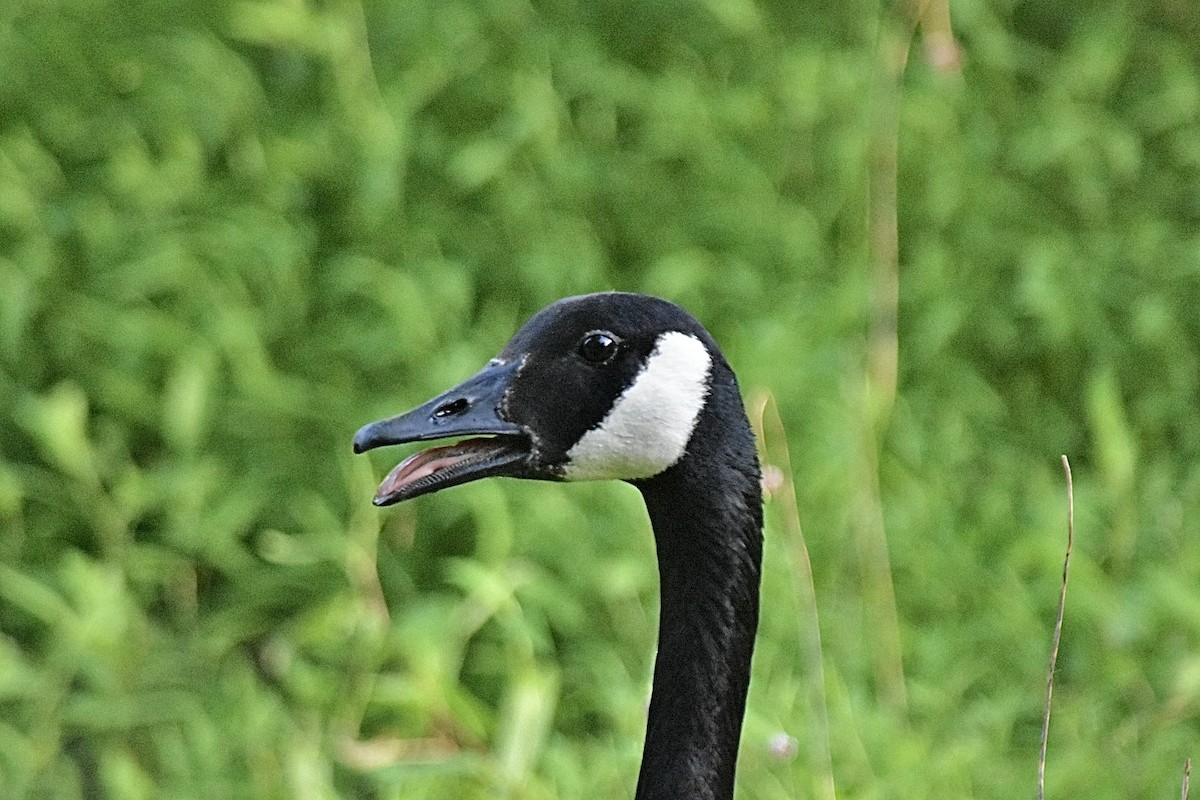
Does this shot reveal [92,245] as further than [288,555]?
Yes

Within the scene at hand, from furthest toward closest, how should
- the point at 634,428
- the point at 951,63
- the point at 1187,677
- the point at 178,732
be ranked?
the point at 951,63, the point at 178,732, the point at 1187,677, the point at 634,428

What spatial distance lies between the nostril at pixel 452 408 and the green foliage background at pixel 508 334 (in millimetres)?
688

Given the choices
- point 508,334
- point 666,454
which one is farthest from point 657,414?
point 508,334

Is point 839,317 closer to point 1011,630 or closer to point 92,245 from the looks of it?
A: point 1011,630

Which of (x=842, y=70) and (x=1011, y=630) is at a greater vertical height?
(x=842, y=70)

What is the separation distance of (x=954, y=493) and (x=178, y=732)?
4.63ft

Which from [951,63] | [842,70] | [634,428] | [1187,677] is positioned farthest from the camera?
[842,70]

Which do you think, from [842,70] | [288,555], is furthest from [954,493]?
[288,555]

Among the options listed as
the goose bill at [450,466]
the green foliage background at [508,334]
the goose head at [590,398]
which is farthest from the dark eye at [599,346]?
the green foliage background at [508,334]

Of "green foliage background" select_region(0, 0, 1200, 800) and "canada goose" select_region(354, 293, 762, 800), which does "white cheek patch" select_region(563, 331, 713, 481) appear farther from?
"green foliage background" select_region(0, 0, 1200, 800)

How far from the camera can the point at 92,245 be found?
3199 millimetres

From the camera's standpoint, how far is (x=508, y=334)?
10.6ft

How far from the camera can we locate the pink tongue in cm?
165

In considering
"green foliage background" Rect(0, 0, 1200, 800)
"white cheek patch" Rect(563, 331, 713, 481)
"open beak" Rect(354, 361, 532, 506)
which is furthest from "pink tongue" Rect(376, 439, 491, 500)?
"green foliage background" Rect(0, 0, 1200, 800)
